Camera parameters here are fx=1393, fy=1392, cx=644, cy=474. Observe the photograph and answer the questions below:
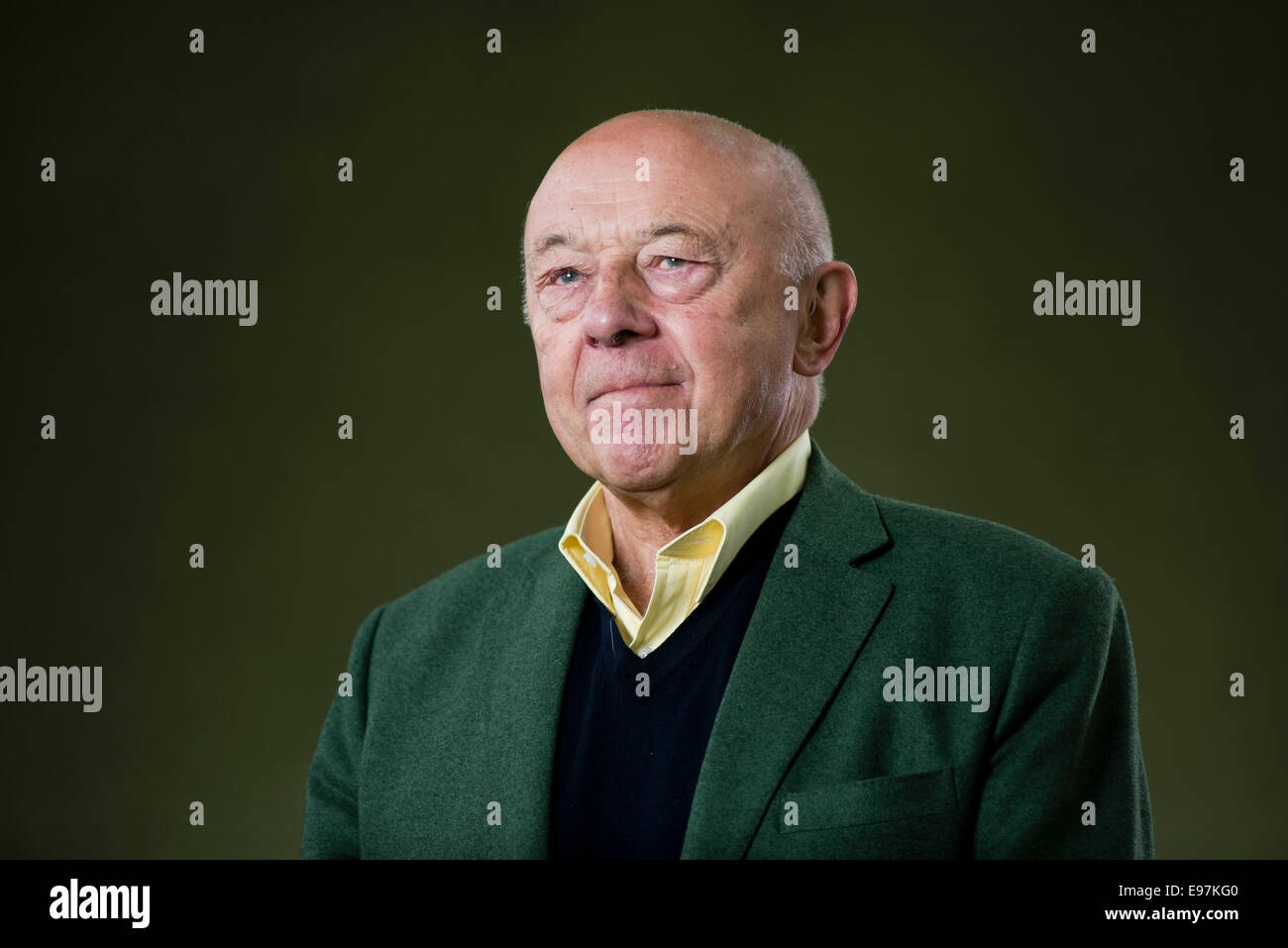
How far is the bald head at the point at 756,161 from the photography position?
206 cm

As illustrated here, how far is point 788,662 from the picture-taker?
6.46 ft

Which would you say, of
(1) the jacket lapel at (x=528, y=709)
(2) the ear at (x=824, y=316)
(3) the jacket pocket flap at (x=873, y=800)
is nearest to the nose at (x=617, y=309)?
(2) the ear at (x=824, y=316)

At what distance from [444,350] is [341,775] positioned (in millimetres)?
1250

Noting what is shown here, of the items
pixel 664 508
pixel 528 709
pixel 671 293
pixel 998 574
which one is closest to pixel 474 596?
pixel 528 709

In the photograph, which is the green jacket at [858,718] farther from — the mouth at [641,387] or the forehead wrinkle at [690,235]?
the forehead wrinkle at [690,235]

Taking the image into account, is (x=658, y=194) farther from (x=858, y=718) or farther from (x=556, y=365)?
(x=858, y=718)

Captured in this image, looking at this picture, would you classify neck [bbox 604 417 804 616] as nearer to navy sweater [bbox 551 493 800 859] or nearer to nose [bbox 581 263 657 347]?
navy sweater [bbox 551 493 800 859]

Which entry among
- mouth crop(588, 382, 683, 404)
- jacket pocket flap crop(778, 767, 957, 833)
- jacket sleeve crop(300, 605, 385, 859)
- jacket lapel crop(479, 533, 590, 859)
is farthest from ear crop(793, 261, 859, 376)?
jacket sleeve crop(300, 605, 385, 859)

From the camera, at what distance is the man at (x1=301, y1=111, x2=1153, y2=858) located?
1.90m

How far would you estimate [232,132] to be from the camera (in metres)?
3.28

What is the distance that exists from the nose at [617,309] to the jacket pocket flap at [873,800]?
2.27ft
